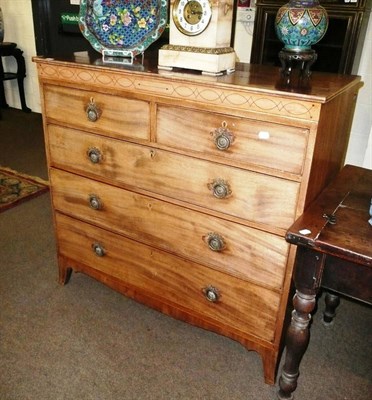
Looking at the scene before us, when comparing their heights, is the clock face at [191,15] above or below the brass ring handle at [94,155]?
above

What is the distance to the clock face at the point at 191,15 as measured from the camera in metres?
1.37

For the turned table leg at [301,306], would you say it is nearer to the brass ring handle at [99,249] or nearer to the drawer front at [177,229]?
the drawer front at [177,229]

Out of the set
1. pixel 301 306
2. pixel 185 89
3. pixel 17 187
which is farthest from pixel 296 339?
pixel 17 187

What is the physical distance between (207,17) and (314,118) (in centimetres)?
52

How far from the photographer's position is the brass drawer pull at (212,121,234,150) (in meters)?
1.29

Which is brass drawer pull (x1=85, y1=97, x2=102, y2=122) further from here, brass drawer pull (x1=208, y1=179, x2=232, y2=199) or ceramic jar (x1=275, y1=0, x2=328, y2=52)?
ceramic jar (x1=275, y1=0, x2=328, y2=52)

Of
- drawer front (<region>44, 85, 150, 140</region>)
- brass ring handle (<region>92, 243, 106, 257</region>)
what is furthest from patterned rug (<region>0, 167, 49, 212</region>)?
drawer front (<region>44, 85, 150, 140</region>)

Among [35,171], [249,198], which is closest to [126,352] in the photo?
[249,198]

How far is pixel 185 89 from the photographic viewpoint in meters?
1.32

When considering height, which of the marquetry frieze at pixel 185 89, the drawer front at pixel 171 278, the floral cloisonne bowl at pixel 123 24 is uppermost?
the floral cloisonne bowl at pixel 123 24

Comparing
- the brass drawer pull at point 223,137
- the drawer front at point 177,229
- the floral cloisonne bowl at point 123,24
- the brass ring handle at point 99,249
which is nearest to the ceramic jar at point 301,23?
the brass drawer pull at point 223,137

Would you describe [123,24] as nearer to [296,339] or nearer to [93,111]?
[93,111]

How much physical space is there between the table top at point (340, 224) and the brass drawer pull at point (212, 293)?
19.5 inches

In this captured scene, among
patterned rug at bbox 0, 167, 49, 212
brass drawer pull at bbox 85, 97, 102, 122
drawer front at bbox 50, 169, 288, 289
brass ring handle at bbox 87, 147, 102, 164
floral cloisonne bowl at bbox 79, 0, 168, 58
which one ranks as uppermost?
floral cloisonne bowl at bbox 79, 0, 168, 58
